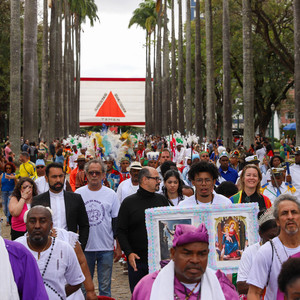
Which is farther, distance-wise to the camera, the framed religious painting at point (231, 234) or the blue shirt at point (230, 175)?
the blue shirt at point (230, 175)

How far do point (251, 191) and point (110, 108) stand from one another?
61253mm

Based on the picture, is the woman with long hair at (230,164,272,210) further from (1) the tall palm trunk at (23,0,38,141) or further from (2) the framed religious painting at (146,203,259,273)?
(1) the tall palm trunk at (23,0,38,141)

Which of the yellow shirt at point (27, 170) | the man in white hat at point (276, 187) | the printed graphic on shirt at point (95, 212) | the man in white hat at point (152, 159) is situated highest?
the man in white hat at point (152, 159)

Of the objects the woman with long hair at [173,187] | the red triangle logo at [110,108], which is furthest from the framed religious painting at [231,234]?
the red triangle logo at [110,108]

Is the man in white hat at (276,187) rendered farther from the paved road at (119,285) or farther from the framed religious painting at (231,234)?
the framed religious painting at (231,234)

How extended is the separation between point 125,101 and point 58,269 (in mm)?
63955

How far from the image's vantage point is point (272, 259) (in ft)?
14.7

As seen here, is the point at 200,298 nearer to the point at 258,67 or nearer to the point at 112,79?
the point at 258,67

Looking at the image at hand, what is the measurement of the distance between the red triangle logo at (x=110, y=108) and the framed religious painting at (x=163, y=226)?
62.4 m

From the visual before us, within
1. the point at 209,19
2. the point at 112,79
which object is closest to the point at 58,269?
the point at 209,19

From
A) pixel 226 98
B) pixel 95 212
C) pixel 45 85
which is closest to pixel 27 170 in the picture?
pixel 95 212

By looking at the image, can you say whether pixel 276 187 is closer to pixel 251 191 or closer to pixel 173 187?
pixel 173 187

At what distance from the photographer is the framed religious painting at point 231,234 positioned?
5.43 meters

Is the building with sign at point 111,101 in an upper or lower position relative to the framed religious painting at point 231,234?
upper
